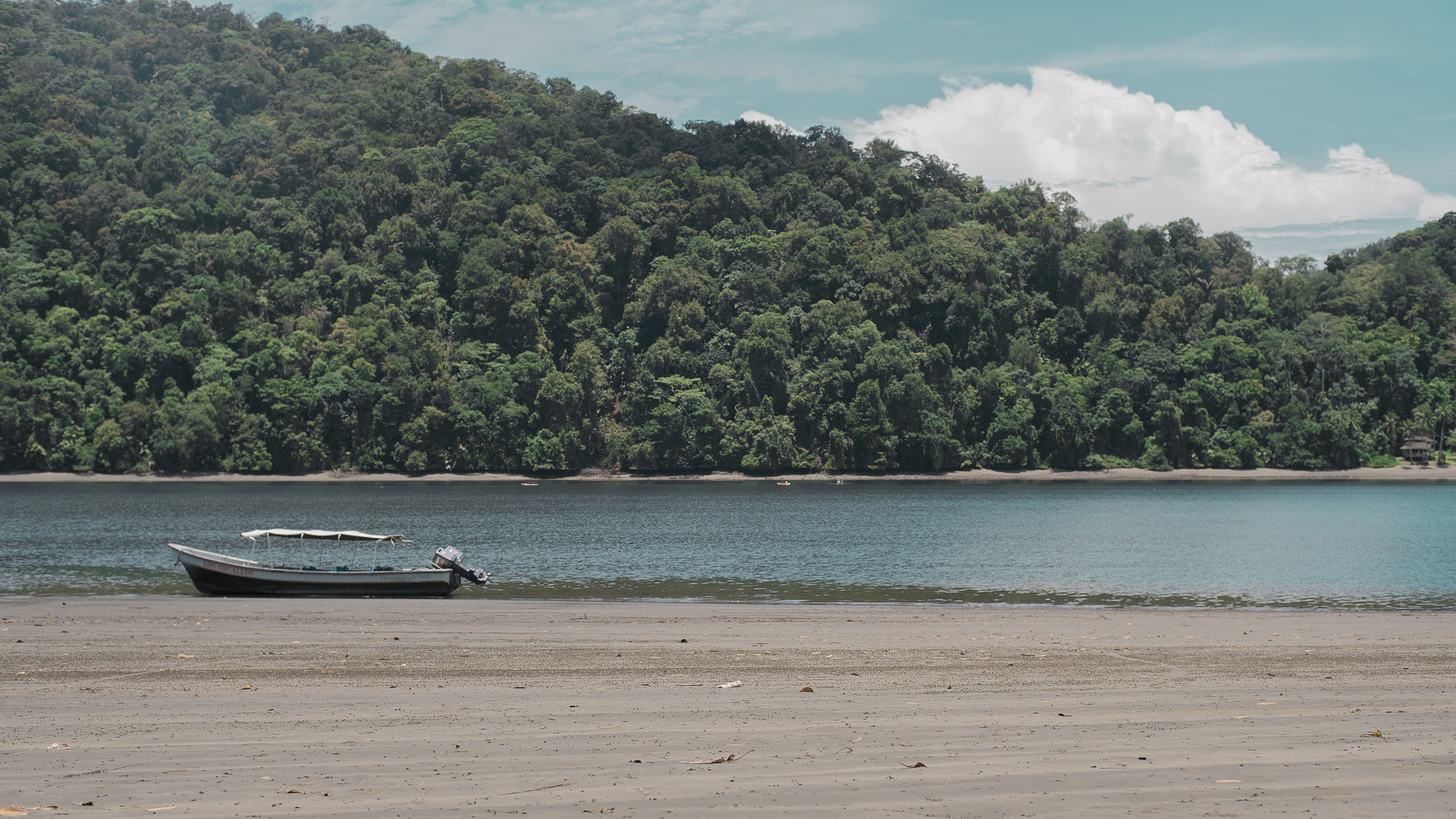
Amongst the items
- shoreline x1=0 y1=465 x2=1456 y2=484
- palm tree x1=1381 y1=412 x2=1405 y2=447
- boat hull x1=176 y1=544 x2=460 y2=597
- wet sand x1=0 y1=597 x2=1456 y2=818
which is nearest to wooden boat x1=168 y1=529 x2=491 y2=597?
boat hull x1=176 y1=544 x2=460 y2=597

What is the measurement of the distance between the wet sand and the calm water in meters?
10.6

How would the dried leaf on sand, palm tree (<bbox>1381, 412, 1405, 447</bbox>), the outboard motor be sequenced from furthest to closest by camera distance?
palm tree (<bbox>1381, 412, 1405, 447</bbox>) < the outboard motor < the dried leaf on sand

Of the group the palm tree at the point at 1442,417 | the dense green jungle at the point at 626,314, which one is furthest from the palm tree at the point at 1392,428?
the palm tree at the point at 1442,417

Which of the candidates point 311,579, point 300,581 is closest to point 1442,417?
point 311,579

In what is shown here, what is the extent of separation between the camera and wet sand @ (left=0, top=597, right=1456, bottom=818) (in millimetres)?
8703

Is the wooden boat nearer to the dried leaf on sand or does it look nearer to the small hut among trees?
the dried leaf on sand

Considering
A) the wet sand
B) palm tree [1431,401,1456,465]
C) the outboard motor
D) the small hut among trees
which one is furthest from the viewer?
palm tree [1431,401,1456,465]

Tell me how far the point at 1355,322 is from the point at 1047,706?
12866 cm

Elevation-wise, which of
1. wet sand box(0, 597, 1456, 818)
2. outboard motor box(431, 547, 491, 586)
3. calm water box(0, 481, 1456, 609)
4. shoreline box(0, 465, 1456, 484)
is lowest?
shoreline box(0, 465, 1456, 484)

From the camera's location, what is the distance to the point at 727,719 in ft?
38.7

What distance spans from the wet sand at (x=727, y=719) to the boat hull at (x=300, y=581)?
7.36 m

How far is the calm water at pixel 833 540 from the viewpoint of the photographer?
104 ft

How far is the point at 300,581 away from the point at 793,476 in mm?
81632

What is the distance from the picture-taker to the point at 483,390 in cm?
10838
